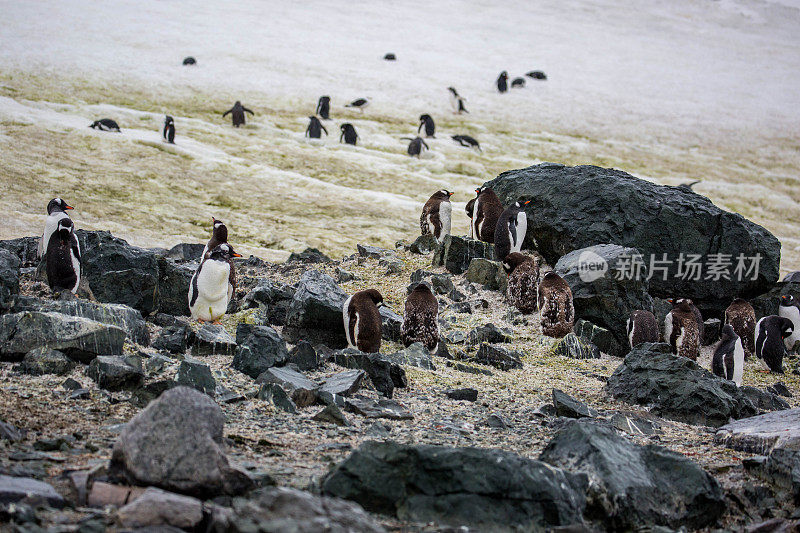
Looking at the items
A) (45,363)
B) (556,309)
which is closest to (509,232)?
(556,309)

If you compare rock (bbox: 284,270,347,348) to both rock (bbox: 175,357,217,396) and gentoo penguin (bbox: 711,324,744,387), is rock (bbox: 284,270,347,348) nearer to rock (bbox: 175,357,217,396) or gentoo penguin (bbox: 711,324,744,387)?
rock (bbox: 175,357,217,396)

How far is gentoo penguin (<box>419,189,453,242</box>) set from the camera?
11.1 m

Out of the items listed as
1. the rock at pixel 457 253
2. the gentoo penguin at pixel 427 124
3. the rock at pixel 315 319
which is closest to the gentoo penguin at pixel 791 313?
the rock at pixel 457 253

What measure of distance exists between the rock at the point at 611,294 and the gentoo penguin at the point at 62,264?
5.37 m

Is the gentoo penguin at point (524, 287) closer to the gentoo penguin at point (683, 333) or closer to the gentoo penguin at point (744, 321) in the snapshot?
the gentoo penguin at point (683, 333)

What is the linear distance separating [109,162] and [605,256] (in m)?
12.6

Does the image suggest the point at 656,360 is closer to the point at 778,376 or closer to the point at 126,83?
the point at 778,376

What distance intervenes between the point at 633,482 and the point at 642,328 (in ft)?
14.5

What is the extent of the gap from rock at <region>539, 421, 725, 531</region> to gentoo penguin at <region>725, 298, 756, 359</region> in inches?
229

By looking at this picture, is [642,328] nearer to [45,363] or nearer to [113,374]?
[113,374]

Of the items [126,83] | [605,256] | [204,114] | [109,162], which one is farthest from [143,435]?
[126,83]

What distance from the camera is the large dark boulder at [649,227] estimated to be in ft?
32.0

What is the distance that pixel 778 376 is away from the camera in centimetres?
898

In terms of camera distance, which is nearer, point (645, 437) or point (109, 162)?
point (645, 437)
